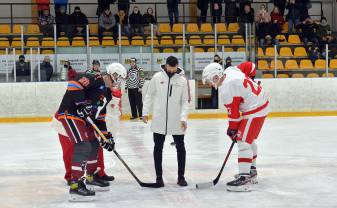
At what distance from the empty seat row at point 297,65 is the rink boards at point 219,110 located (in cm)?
57

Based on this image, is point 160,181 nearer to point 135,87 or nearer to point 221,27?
point 135,87

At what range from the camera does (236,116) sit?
22.5 ft

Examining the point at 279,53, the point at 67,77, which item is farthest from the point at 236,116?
the point at 279,53

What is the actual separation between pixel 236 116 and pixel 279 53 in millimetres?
10857

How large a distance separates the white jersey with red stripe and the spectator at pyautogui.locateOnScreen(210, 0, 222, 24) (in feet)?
41.5

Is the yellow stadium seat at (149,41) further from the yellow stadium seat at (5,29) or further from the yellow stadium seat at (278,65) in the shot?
the yellow stadium seat at (5,29)

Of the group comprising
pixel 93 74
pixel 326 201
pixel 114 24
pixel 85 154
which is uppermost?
pixel 114 24

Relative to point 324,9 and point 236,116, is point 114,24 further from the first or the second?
point 236,116

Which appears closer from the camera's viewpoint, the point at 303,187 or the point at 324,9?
the point at 303,187

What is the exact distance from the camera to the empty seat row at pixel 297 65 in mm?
16719

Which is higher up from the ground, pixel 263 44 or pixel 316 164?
pixel 263 44

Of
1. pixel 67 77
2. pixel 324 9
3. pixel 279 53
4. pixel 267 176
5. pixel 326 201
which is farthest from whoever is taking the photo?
pixel 324 9

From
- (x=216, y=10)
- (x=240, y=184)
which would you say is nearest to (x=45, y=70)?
(x=216, y=10)

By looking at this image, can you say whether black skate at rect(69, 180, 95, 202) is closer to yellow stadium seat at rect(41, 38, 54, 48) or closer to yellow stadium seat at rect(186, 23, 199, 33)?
yellow stadium seat at rect(41, 38, 54, 48)
